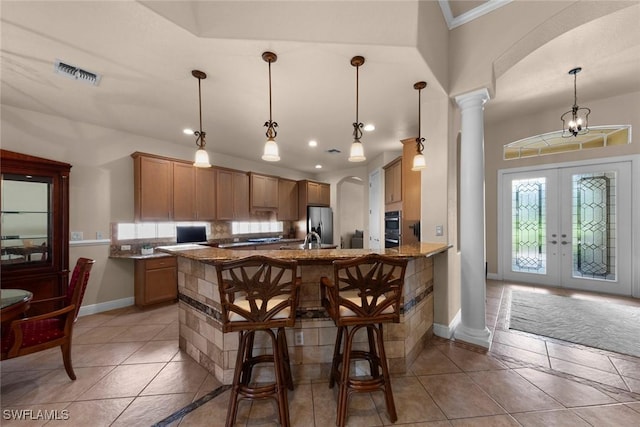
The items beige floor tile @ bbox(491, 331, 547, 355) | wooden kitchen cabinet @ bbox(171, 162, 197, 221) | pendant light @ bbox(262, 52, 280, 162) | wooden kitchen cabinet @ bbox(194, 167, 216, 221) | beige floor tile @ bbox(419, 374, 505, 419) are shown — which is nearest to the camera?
beige floor tile @ bbox(419, 374, 505, 419)

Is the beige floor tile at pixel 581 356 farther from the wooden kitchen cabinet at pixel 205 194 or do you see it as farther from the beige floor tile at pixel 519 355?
the wooden kitchen cabinet at pixel 205 194

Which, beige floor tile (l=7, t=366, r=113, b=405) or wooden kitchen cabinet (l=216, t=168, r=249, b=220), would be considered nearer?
beige floor tile (l=7, t=366, r=113, b=405)

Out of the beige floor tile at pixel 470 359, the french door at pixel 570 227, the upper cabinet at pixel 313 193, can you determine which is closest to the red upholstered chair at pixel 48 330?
the beige floor tile at pixel 470 359

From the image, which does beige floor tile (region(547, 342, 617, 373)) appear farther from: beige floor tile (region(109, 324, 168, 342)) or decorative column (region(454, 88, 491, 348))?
beige floor tile (region(109, 324, 168, 342))

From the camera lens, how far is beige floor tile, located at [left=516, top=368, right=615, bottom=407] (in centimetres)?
182

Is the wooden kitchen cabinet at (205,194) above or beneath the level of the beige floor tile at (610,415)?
above

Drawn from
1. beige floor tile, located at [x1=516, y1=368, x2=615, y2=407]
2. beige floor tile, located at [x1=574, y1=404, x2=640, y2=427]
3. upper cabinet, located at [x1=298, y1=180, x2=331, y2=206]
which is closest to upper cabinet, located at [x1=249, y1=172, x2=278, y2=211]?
upper cabinet, located at [x1=298, y1=180, x2=331, y2=206]

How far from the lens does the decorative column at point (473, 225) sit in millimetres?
2617

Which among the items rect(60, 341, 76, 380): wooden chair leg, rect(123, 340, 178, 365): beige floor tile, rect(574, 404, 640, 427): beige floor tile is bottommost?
rect(123, 340, 178, 365): beige floor tile

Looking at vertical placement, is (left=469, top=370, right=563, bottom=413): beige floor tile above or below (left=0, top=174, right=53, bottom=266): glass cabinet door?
below

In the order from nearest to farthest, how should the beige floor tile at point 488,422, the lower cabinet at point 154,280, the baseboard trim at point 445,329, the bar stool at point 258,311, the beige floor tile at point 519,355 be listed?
the bar stool at point 258,311 → the beige floor tile at point 488,422 → the beige floor tile at point 519,355 → the baseboard trim at point 445,329 → the lower cabinet at point 154,280

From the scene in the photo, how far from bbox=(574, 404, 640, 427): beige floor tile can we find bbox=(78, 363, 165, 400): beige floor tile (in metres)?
3.24

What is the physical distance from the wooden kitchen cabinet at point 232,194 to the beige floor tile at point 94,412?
3.44 metres

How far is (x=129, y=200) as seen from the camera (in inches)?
159
